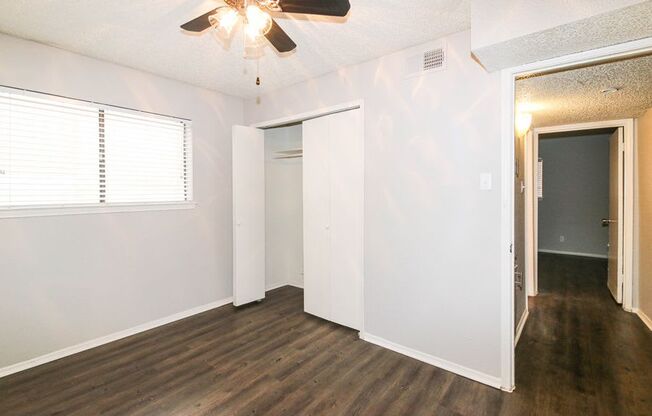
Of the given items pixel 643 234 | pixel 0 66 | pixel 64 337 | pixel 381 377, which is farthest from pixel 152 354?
pixel 643 234

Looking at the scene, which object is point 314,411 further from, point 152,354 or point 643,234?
point 643,234

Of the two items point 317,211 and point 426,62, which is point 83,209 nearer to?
point 317,211

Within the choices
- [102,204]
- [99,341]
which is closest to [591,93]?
[102,204]

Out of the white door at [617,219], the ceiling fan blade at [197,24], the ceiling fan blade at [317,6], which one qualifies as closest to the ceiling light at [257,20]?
the ceiling fan blade at [317,6]

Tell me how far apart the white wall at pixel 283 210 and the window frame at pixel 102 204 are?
3.63 feet

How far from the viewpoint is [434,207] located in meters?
2.44

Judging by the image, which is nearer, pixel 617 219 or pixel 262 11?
pixel 262 11

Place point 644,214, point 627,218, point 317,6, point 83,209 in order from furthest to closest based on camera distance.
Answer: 1. point 627,218
2. point 644,214
3. point 83,209
4. point 317,6

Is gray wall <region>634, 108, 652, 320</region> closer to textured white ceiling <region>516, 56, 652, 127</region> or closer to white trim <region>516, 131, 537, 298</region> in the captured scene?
textured white ceiling <region>516, 56, 652, 127</region>

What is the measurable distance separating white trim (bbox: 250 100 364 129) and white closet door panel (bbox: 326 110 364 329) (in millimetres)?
52

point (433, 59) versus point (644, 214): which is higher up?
point (433, 59)

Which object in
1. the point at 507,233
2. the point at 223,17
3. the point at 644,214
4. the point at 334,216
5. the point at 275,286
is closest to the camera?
the point at 223,17

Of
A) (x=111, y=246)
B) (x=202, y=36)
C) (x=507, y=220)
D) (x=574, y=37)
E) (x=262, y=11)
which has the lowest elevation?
(x=111, y=246)

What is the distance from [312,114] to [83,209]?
89.8 inches
